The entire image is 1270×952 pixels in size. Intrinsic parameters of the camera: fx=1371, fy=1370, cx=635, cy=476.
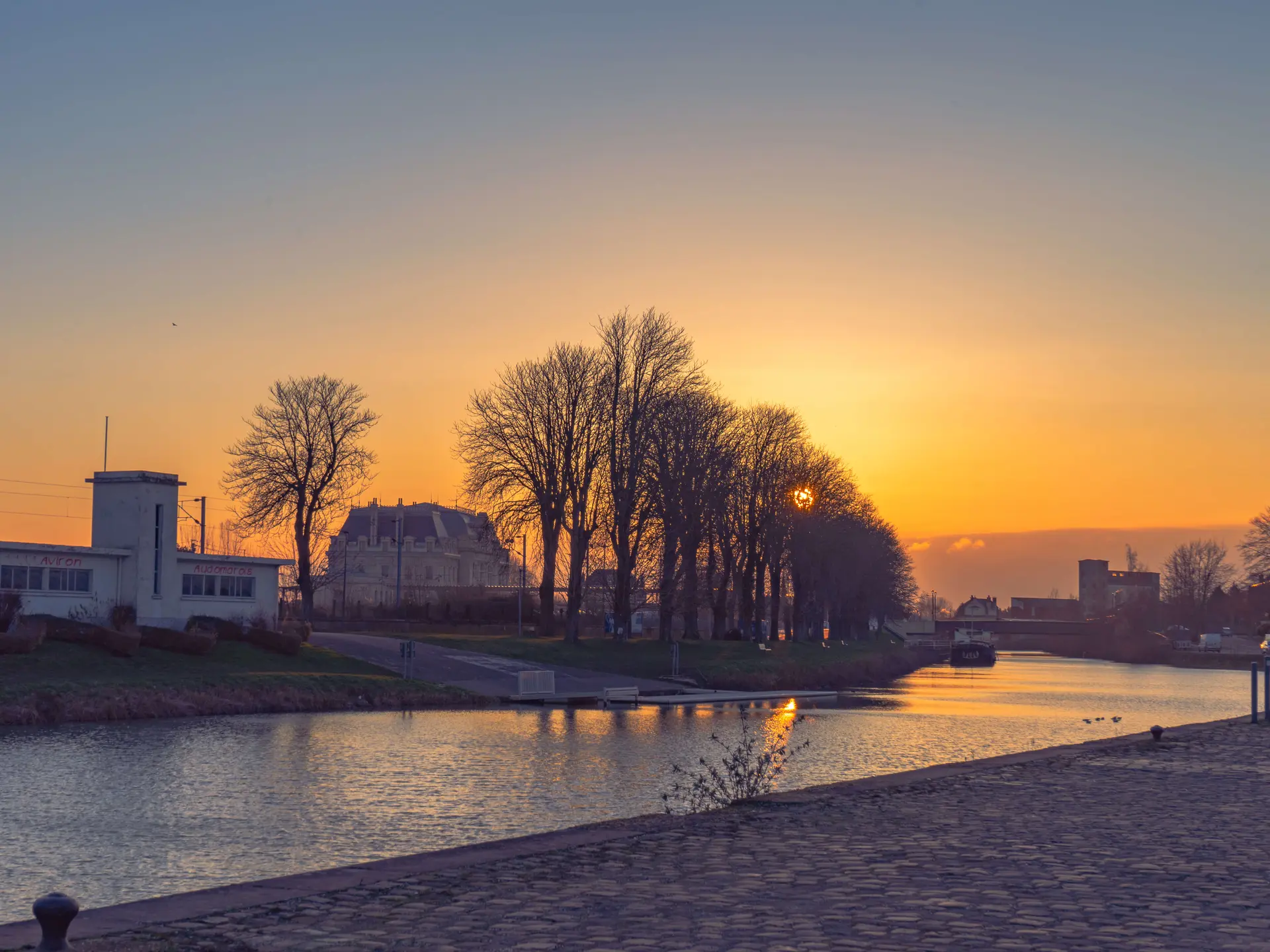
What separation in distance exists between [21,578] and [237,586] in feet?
36.5

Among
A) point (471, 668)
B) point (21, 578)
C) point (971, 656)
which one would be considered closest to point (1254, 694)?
point (471, 668)

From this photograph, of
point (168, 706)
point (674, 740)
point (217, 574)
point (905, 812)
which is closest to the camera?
point (905, 812)

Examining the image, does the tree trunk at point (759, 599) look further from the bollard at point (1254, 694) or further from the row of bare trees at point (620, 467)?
the bollard at point (1254, 694)

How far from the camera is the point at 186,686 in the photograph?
146ft

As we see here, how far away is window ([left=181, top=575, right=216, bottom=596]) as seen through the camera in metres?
58.1

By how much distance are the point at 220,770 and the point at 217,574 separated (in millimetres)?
34497

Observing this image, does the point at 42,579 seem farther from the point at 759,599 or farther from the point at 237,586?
the point at 759,599

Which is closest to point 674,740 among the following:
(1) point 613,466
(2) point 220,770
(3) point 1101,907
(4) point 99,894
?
(2) point 220,770

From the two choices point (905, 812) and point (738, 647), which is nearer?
point (905, 812)

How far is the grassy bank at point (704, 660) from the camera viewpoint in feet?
225

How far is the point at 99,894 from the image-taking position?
14414mm

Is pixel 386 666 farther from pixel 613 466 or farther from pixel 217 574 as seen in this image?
pixel 613 466

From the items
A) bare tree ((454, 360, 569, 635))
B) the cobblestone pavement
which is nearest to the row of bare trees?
bare tree ((454, 360, 569, 635))

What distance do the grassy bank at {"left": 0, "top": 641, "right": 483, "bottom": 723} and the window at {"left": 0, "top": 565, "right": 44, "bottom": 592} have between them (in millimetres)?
4965
